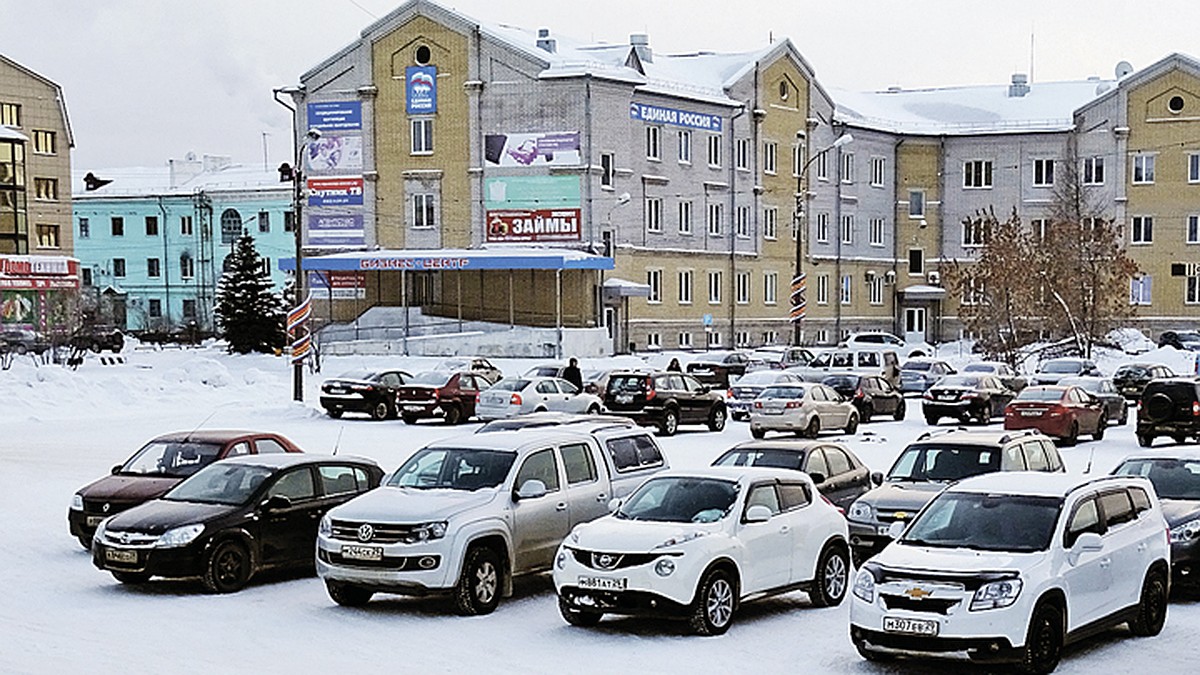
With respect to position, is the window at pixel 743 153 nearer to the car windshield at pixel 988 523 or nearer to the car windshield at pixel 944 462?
the car windshield at pixel 944 462

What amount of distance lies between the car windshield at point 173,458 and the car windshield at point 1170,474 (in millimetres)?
10919

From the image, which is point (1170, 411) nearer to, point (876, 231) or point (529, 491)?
point (529, 491)

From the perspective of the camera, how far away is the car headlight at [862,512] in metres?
17.9

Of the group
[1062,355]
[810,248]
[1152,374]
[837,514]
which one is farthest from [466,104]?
[837,514]

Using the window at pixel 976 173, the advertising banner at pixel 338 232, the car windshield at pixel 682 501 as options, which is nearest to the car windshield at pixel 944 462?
the car windshield at pixel 682 501

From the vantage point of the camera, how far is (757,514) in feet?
48.6

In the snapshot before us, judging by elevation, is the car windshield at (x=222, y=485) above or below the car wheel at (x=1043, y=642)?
above

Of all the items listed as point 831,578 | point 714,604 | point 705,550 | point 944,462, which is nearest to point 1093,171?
point 944,462

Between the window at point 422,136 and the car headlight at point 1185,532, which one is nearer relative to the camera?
the car headlight at point 1185,532

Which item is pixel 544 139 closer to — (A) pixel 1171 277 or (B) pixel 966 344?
(B) pixel 966 344

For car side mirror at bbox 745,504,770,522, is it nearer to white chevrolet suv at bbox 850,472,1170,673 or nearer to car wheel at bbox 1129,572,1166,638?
white chevrolet suv at bbox 850,472,1170,673

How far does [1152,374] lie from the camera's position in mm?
49344

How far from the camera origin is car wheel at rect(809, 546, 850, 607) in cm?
1571

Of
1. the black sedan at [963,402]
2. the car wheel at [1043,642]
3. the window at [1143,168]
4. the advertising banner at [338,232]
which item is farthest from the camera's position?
the window at [1143,168]
